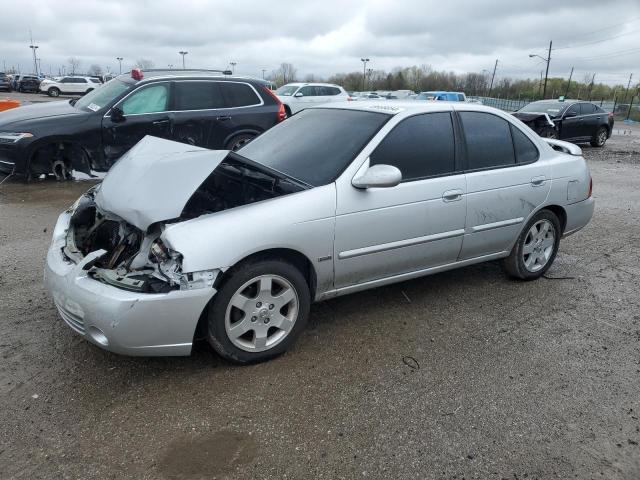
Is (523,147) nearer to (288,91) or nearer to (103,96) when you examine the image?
(103,96)

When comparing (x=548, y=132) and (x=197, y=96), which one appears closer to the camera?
(x=197, y=96)

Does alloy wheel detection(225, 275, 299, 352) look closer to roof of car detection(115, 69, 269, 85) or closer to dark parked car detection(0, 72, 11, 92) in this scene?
roof of car detection(115, 69, 269, 85)

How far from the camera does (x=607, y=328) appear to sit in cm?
401

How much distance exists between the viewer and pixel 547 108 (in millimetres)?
16797

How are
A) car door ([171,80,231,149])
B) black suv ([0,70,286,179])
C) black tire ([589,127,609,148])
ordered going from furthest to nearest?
black tire ([589,127,609,148]) < car door ([171,80,231,149]) < black suv ([0,70,286,179])

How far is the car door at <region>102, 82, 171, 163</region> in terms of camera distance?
7.95 metres

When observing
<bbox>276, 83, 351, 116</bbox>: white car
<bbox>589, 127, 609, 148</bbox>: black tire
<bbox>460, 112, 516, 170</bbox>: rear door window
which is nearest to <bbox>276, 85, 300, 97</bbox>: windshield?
<bbox>276, 83, 351, 116</bbox>: white car

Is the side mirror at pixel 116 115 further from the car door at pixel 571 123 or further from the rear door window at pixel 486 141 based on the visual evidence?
the car door at pixel 571 123

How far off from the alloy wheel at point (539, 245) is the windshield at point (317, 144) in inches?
74.1

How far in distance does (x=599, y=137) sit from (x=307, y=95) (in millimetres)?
10728

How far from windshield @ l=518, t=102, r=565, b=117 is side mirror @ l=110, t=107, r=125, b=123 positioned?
44.1ft

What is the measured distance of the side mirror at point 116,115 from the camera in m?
7.89

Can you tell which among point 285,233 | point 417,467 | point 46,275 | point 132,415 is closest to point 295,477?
point 417,467

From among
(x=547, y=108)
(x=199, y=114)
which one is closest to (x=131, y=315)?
(x=199, y=114)
